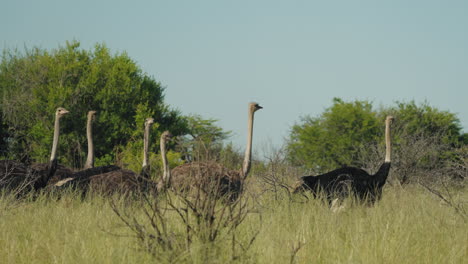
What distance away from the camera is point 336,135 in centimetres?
1955

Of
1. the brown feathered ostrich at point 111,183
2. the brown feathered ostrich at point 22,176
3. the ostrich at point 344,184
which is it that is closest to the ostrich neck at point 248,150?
the ostrich at point 344,184

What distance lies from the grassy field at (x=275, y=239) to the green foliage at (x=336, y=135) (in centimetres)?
1245

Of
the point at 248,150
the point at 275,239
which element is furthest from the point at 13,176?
the point at 275,239

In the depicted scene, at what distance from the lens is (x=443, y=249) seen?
184 inches

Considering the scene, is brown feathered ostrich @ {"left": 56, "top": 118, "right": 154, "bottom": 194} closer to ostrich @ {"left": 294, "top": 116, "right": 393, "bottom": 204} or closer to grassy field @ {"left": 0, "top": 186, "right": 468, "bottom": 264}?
grassy field @ {"left": 0, "top": 186, "right": 468, "bottom": 264}

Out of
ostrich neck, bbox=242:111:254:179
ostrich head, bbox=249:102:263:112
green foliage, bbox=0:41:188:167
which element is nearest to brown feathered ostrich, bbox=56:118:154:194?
ostrich neck, bbox=242:111:254:179

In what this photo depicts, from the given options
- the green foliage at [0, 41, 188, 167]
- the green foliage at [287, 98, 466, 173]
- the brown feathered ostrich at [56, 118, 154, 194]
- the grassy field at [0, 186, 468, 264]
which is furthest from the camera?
the green foliage at [287, 98, 466, 173]

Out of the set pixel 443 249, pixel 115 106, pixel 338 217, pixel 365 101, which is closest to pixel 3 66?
pixel 115 106

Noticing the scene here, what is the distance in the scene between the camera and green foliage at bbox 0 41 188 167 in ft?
55.5

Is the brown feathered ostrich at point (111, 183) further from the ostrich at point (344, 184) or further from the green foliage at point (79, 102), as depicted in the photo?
the green foliage at point (79, 102)

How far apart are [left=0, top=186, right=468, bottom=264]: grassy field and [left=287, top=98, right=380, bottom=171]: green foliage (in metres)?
12.4

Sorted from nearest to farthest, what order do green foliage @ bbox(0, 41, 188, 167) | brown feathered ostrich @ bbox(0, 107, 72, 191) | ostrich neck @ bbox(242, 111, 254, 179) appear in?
brown feathered ostrich @ bbox(0, 107, 72, 191), ostrich neck @ bbox(242, 111, 254, 179), green foliage @ bbox(0, 41, 188, 167)

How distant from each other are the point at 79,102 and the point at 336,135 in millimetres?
7514

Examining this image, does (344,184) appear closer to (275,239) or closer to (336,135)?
(275,239)
